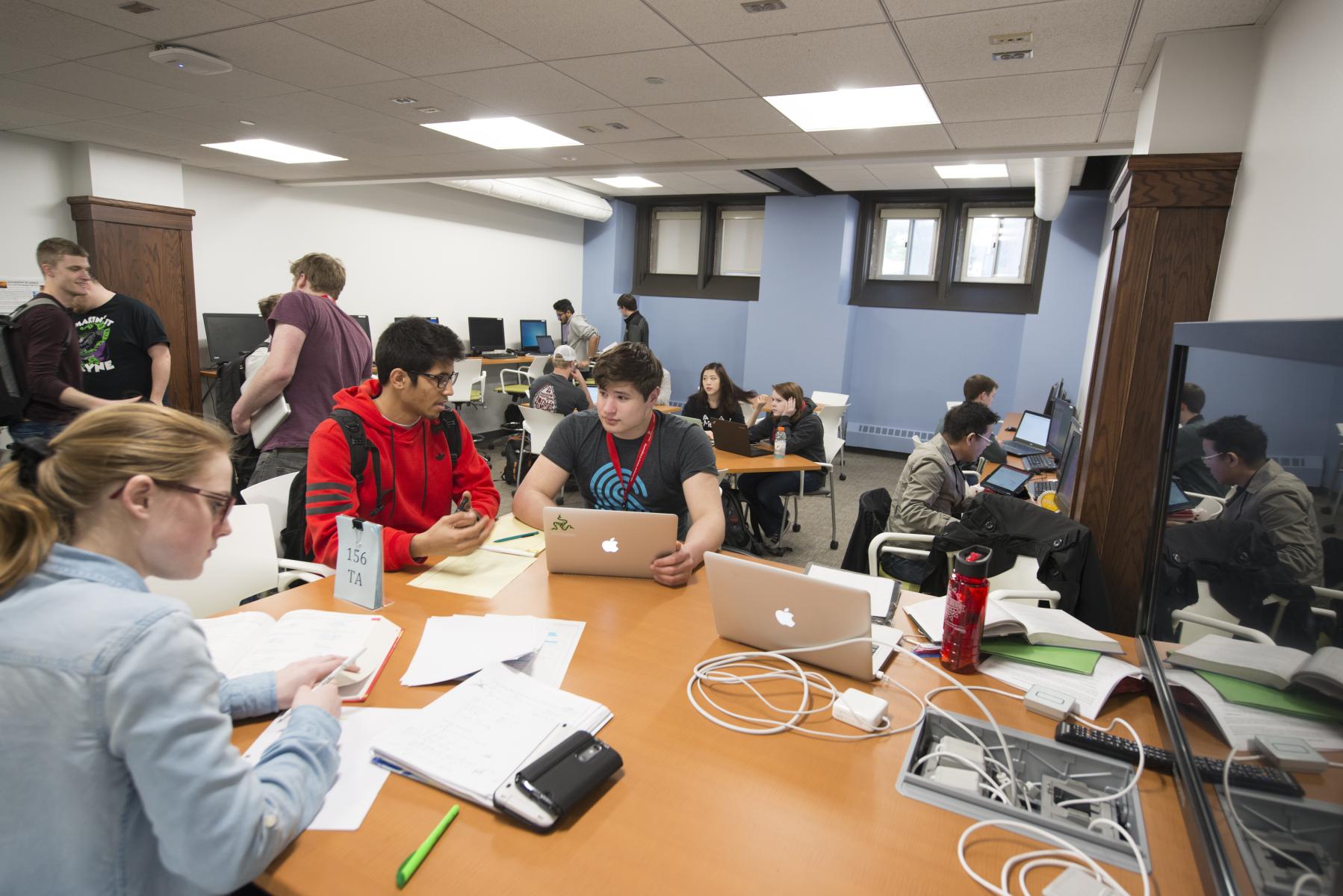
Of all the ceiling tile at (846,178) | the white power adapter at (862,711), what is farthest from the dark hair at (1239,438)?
the ceiling tile at (846,178)

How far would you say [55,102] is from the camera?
4109 mm

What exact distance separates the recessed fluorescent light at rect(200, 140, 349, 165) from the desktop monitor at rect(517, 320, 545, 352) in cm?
334

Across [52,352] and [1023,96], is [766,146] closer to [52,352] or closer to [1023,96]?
[1023,96]

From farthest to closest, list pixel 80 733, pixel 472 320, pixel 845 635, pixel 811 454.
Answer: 1. pixel 472 320
2. pixel 811 454
3. pixel 845 635
4. pixel 80 733

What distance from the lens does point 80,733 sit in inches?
31.6

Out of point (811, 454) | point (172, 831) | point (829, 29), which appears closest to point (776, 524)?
point (811, 454)

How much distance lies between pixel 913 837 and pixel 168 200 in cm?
696

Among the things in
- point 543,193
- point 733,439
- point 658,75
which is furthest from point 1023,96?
point 543,193

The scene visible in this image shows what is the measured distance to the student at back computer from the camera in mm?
2229

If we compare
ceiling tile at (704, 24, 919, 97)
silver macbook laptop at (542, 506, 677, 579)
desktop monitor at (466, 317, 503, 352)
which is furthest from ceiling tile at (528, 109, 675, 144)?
desktop monitor at (466, 317, 503, 352)

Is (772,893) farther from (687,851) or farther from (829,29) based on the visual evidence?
(829,29)

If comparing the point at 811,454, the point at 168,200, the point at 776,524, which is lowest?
the point at 776,524

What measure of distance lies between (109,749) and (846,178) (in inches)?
280

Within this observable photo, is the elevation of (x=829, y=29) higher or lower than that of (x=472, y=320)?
higher
